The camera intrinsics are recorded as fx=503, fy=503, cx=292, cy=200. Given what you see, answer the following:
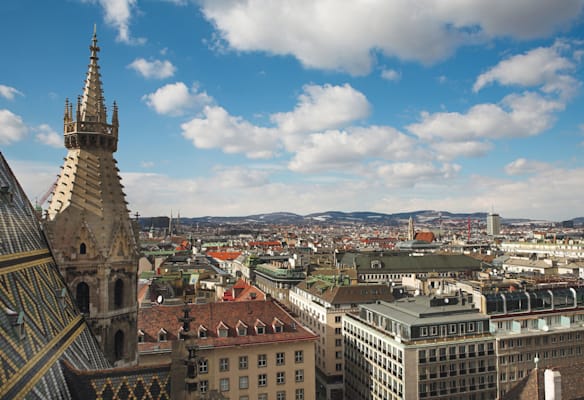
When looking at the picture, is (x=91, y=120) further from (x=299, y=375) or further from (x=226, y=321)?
(x=299, y=375)

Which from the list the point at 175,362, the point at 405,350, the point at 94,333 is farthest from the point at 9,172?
the point at 405,350

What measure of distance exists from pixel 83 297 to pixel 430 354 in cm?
4921

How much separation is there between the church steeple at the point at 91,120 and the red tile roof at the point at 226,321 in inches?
1278

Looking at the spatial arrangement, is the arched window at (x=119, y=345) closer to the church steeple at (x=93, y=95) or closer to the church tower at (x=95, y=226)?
the church tower at (x=95, y=226)

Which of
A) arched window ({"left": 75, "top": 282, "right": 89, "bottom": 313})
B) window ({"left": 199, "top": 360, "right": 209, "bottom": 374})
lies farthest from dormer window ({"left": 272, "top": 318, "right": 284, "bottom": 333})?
arched window ({"left": 75, "top": 282, "right": 89, "bottom": 313})

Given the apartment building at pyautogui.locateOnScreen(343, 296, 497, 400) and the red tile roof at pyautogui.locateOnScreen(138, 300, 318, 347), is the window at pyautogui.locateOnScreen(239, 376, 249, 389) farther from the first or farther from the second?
the apartment building at pyautogui.locateOnScreen(343, 296, 497, 400)

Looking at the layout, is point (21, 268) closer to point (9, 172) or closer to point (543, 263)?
point (9, 172)

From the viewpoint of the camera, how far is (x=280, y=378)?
2413 inches

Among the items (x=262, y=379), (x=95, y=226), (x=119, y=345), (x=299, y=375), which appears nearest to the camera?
(x=95, y=226)

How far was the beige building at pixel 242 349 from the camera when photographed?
194ft

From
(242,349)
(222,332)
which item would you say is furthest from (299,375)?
(222,332)

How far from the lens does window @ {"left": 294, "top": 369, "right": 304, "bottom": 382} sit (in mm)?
61969

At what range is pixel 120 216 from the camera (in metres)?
31.2

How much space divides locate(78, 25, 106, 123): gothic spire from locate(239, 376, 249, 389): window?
128 ft
